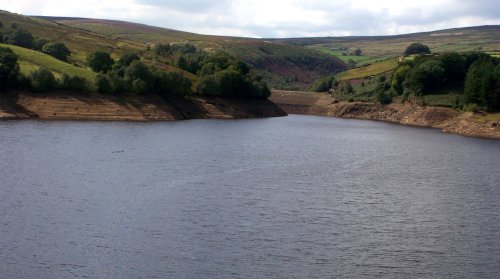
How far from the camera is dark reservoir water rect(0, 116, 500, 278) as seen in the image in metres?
37.4

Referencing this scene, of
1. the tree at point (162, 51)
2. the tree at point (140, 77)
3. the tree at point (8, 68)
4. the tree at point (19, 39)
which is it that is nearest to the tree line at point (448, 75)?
the tree at point (162, 51)

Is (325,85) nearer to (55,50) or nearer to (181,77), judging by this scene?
(181,77)

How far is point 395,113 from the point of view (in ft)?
445

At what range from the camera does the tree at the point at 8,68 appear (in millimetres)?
102188

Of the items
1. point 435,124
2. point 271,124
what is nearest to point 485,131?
point 435,124

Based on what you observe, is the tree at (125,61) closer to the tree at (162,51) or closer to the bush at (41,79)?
the bush at (41,79)

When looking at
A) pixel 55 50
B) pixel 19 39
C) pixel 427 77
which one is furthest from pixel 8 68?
pixel 427 77

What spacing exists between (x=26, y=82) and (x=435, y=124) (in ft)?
216

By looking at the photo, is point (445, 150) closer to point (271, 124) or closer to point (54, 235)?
point (271, 124)

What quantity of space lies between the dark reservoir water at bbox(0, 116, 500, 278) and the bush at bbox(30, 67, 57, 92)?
59.8ft

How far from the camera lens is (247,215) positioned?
4684cm

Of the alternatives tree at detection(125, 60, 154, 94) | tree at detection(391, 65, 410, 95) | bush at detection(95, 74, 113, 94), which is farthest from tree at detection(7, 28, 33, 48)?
tree at detection(391, 65, 410, 95)

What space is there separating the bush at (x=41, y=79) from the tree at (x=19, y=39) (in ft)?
93.7

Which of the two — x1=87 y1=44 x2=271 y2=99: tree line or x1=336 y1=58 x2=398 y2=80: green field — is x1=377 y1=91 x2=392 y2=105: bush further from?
x1=87 y1=44 x2=271 y2=99: tree line
